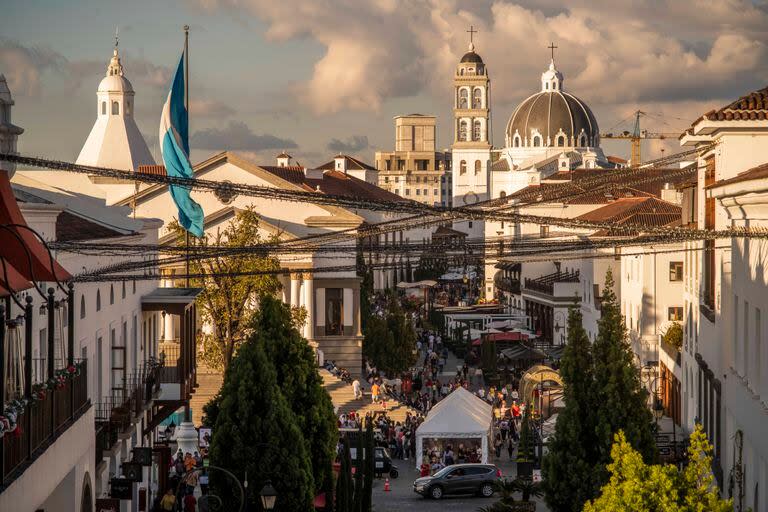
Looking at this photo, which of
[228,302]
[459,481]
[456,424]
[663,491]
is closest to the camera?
[663,491]

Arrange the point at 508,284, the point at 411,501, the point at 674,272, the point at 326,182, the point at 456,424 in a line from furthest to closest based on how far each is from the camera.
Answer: the point at 326,182 < the point at 508,284 < the point at 674,272 < the point at 456,424 < the point at 411,501

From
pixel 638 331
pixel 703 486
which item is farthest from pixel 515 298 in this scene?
pixel 703 486

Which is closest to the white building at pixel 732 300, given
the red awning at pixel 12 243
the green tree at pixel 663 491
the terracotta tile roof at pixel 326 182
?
the green tree at pixel 663 491

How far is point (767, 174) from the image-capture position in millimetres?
19234

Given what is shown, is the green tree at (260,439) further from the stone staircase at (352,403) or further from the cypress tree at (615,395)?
the stone staircase at (352,403)

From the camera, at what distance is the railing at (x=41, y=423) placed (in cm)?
1398

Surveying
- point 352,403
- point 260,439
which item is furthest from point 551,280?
point 260,439

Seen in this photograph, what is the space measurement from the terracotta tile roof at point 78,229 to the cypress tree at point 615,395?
27.9 ft

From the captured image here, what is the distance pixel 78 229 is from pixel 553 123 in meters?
162

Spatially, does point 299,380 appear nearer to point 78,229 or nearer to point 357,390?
point 78,229

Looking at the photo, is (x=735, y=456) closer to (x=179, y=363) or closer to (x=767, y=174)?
(x=767, y=174)

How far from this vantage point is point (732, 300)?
2500 cm

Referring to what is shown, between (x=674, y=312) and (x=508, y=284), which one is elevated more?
(x=508, y=284)

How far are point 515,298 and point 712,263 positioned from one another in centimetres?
7567
